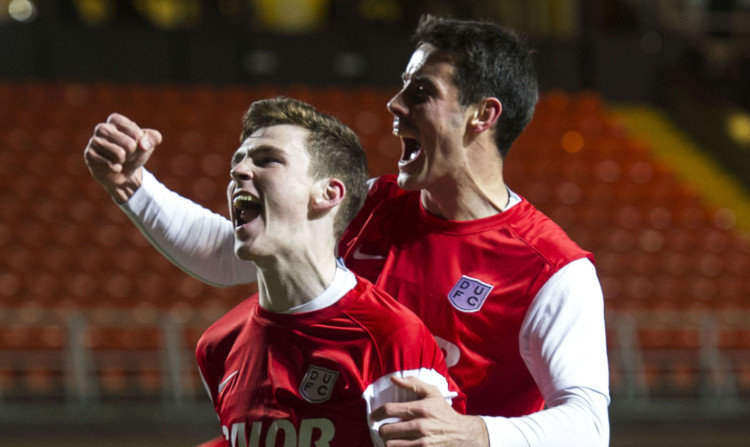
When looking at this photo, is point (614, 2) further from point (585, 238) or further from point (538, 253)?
point (538, 253)

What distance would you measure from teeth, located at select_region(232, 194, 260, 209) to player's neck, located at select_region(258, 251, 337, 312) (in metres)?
0.12

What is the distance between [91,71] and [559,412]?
10.8 metres

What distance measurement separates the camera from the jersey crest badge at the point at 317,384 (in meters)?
1.78

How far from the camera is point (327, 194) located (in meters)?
1.89

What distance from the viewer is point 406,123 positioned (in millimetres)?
2180

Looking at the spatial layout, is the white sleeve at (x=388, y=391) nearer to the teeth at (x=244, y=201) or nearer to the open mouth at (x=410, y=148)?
the teeth at (x=244, y=201)

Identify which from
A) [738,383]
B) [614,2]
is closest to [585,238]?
[738,383]

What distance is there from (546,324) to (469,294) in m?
0.19

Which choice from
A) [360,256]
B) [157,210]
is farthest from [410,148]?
[157,210]

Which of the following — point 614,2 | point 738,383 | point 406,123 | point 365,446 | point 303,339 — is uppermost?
point 406,123

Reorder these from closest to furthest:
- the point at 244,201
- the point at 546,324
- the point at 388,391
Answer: the point at 388,391, the point at 244,201, the point at 546,324

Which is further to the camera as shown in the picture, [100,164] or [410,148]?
[410,148]

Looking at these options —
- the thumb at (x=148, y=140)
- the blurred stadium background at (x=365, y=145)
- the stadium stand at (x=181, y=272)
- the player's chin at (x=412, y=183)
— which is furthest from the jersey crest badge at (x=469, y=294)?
the stadium stand at (x=181, y=272)

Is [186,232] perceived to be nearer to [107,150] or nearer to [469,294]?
[107,150]
